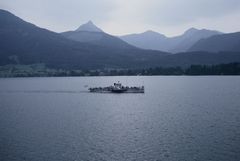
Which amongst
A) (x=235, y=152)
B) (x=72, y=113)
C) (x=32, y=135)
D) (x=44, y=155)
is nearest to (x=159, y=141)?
(x=235, y=152)

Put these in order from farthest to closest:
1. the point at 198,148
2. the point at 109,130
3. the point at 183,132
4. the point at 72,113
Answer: the point at 72,113 < the point at 109,130 < the point at 183,132 < the point at 198,148

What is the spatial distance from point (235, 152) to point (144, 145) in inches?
683

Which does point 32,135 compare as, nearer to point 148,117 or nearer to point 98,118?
point 98,118

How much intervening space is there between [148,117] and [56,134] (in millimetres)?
32877

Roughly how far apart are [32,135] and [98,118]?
28.0 m

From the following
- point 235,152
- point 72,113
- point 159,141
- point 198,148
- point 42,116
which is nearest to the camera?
point 235,152

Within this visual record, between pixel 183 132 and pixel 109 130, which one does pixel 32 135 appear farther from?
pixel 183 132

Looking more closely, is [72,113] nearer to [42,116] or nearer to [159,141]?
[42,116]

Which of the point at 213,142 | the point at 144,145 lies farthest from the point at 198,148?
the point at 144,145

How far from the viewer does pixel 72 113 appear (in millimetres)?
107562

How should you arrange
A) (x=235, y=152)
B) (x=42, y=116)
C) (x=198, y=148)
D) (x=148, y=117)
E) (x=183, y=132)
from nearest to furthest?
(x=235, y=152), (x=198, y=148), (x=183, y=132), (x=148, y=117), (x=42, y=116)

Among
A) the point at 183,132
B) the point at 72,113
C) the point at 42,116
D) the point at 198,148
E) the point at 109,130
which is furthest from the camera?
the point at 72,113

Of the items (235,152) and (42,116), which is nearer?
(235,152)

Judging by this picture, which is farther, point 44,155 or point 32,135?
point 32,135
